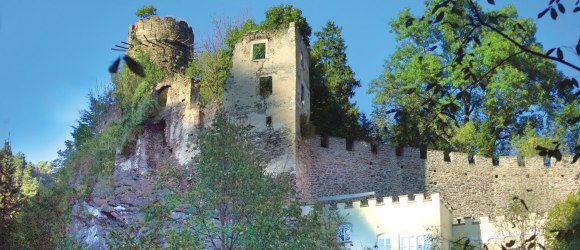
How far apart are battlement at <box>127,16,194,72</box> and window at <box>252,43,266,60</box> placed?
6.88 m

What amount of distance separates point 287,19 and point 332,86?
2726mm

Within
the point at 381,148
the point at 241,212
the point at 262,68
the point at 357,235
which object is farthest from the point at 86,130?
the point at 241,212

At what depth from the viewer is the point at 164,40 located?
40031 millimetres

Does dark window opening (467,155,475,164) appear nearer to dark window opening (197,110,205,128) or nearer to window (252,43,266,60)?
window (252,43,266,60)

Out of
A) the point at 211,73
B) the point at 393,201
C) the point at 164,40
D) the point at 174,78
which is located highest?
the point at 164,40

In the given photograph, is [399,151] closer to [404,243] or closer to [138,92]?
[404,243]

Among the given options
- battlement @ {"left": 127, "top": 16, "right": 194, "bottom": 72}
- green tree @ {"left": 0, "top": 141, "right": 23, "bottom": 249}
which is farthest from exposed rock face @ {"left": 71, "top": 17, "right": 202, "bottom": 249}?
battlement @ {"left": 127, "top": 16, "right": 194, "bottom": 72}

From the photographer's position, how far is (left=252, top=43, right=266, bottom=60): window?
32750mm

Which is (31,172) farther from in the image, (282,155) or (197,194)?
(197,194)

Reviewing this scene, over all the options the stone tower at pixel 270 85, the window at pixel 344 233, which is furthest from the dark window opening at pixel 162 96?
the window at pixel 344 233

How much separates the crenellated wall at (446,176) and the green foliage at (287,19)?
4.98 meters

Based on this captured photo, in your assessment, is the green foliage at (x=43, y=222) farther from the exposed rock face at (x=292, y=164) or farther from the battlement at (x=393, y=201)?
the battlement at (x=393, y=201)

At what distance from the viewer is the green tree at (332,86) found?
1341 inches

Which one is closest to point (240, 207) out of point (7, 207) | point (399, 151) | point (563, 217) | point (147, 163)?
point (7, 207)
